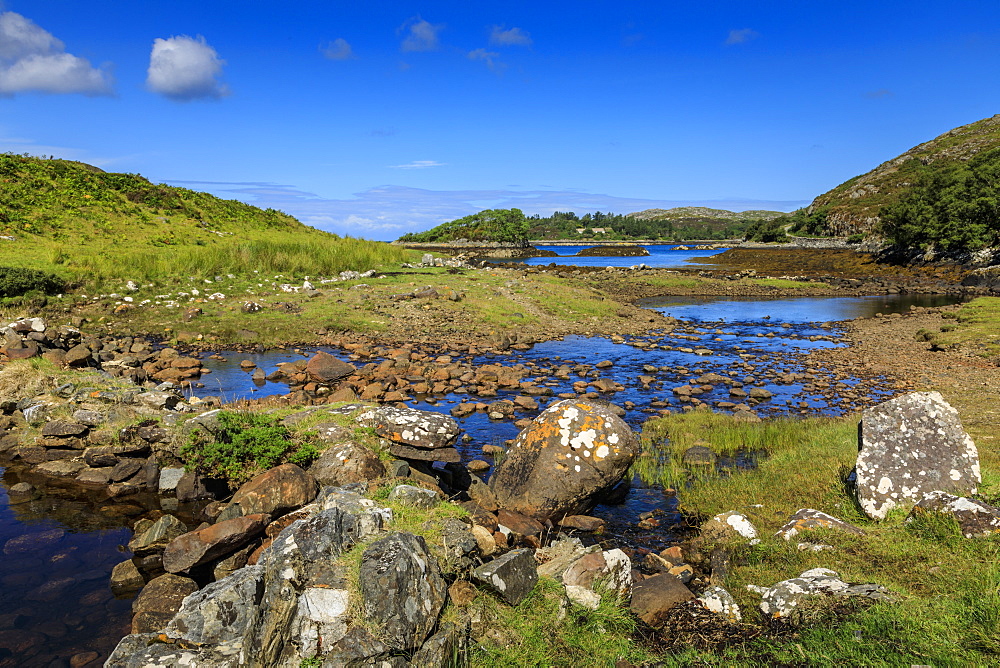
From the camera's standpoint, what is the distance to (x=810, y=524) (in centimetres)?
809

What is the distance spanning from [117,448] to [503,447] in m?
8.70

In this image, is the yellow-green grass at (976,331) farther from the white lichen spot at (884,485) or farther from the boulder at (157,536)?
the boulder at (157,536)

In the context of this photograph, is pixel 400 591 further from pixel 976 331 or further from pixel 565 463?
pixel 976 331

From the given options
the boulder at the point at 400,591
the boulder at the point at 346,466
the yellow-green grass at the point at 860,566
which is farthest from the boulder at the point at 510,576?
the boulder at the point at 346,466

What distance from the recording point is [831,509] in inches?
359

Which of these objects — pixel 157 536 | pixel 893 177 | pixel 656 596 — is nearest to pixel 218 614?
pixel 157 536

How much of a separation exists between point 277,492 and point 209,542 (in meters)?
1.38

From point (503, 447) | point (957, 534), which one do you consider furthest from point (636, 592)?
point (503, 447)

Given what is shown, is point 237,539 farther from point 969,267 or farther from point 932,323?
point 969,267

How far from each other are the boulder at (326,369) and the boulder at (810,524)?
47.0ft

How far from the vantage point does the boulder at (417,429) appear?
10789mm

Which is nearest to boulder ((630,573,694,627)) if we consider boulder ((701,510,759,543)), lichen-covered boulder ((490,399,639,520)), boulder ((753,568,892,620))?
boulder ((753,568,892,620))

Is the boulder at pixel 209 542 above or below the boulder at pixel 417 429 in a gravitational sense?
below

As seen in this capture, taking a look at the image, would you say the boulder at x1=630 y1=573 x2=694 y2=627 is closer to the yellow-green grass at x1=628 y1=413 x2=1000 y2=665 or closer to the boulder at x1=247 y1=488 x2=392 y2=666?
the yellow-green grass at x1=628 y1=413 x2=1000 y2=665
